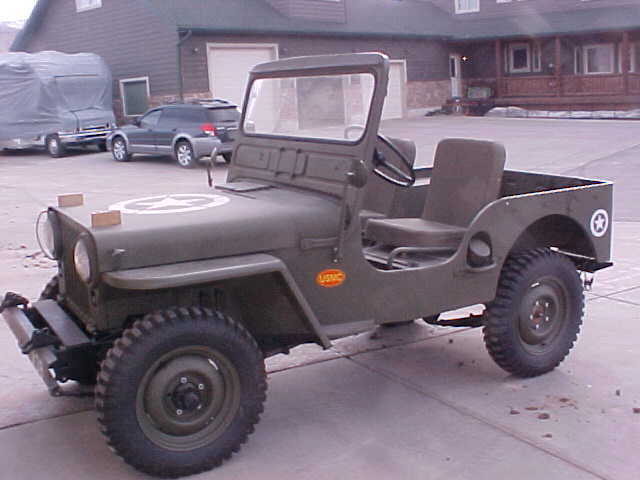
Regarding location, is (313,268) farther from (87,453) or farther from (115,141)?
(115,141)

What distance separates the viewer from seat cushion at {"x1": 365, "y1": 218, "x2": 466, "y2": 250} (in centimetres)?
455

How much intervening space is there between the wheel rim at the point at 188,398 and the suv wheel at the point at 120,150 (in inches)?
648

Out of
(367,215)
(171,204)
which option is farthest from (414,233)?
(171,204)

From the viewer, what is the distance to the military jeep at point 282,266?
351 centimetres

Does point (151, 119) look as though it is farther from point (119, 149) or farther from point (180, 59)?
point (180, 59)

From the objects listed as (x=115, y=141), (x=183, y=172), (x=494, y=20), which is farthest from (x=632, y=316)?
(x=494, y=20)

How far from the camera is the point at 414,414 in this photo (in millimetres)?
4250

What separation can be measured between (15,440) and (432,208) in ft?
8.97

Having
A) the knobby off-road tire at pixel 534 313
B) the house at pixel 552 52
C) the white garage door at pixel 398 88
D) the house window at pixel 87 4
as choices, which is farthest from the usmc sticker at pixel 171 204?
the white garage door at pixel 398 88

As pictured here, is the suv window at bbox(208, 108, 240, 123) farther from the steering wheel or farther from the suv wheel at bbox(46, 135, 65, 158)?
the steering wheel

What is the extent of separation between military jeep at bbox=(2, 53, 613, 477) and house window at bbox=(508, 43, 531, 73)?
92.2 ft

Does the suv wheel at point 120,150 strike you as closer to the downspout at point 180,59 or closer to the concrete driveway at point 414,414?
the downspout at point 180,59

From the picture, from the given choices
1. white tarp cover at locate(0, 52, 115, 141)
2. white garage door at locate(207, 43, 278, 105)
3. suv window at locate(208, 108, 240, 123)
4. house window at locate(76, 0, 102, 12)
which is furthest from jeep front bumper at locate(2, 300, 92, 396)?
house window at locate(76, 0, 102, 12)

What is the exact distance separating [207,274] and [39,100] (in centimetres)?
1966
